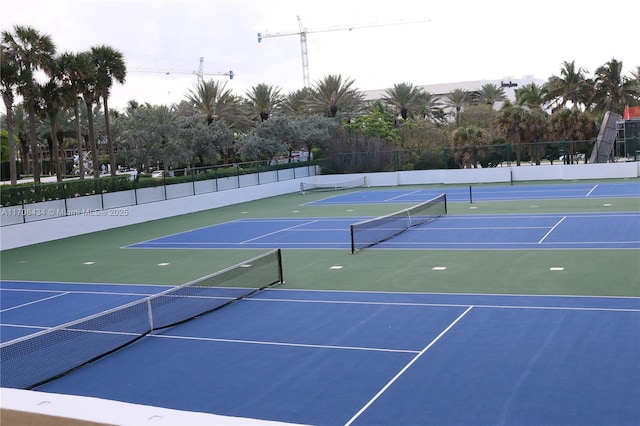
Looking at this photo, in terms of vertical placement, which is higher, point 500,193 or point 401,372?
point 500,193

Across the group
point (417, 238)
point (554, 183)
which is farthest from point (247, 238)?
point (554, 183)

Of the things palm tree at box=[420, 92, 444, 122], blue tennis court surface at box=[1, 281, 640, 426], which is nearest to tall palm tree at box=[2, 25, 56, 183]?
blue tennis court surface at box=[1, 281, 640, 426]

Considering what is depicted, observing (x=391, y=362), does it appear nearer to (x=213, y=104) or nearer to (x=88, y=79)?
(x=88, y=79)

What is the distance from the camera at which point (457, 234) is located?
2467 cm

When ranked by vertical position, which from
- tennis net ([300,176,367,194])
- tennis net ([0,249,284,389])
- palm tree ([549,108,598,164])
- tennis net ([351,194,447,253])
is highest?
palm tree ([549,108,598,164])

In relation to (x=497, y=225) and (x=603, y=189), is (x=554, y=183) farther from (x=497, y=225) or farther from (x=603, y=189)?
(x=497, y=225)

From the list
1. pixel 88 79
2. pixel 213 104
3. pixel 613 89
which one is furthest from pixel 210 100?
pixel 613 89

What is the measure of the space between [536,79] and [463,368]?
476ft

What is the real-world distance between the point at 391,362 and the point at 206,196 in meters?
30.6

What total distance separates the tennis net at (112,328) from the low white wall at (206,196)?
49.9 feet

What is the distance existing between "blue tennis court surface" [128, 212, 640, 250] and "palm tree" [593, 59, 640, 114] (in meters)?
40.0

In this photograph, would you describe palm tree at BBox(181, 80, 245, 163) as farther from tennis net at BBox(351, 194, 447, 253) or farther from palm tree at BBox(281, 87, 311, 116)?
tennis net at BBox(351, 194, 447, 253)

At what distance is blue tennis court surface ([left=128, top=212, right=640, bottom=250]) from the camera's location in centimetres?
2216

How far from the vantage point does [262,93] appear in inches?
2606
